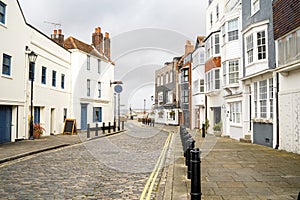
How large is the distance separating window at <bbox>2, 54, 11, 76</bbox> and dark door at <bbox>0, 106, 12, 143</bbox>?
190cm

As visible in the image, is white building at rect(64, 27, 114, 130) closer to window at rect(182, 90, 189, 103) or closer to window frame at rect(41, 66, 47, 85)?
window frame at rect(41, 66, 47, 85)

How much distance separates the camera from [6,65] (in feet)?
53.5

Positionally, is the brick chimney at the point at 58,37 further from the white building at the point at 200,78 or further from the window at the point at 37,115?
the white building at the point at 200,78

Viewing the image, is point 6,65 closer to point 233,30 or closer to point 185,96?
point 233,30

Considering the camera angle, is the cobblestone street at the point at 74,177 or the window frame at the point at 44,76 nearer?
the cobblestone street at the point at 74,177

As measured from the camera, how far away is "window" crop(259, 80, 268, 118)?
1580 cm

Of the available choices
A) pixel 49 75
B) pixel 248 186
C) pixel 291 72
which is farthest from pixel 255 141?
pixel 49 75

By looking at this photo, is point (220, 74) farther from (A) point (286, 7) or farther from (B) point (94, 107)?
(B) point (94, 107)

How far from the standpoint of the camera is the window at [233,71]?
20.2m

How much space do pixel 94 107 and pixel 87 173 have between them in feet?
81.0

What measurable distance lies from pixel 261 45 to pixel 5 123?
47.2ft

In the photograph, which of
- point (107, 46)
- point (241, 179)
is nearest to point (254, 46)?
point (241, 179)

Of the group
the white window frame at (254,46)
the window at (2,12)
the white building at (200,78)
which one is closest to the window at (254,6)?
the white window frame at (254,46)

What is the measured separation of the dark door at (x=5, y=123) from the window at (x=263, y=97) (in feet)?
45.4
